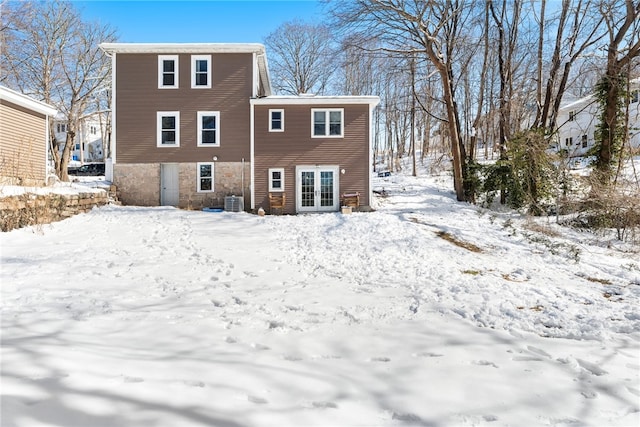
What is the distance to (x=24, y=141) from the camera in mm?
14273

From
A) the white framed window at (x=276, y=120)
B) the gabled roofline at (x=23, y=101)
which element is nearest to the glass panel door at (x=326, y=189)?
the white framed window at (x=276, y=120)

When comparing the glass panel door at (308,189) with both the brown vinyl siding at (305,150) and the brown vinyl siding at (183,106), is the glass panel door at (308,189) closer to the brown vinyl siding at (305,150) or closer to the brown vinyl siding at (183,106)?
the brown vinyl siding at (305,150)

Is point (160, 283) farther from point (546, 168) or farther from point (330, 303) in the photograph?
point (546, 168)

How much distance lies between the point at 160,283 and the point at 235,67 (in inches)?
506

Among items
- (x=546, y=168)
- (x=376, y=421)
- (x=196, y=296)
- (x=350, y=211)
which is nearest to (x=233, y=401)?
(x=376, y=421)

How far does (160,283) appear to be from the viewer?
5.58m

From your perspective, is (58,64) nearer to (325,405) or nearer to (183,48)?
(183,48)

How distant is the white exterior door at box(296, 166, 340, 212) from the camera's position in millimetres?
15977

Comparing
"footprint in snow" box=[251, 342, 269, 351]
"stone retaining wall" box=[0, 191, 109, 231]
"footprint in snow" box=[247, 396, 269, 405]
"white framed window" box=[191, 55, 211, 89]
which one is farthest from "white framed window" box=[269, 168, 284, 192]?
"footprint in snow" box=[247, 396, 269, 405]

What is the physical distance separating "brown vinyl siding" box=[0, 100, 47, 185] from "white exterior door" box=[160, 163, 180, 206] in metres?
4.21

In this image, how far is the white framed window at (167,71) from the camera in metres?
15.8

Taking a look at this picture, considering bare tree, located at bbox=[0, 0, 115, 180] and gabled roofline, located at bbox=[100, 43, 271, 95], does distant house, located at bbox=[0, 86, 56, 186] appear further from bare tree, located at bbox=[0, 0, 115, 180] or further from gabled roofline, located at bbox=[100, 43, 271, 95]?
bare tree, located at bbox=[0, 0, 115, 180]

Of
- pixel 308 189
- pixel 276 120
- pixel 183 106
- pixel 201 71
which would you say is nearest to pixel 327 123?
pixel 276 120

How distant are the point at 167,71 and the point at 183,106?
166 centimetres
